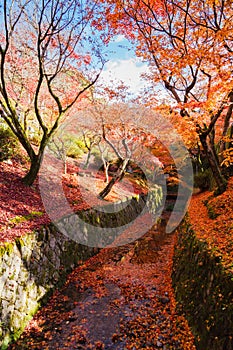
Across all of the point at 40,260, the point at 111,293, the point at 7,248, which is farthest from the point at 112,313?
the point at 7,248

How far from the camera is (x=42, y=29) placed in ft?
28.2

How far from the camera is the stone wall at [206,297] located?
353 cm

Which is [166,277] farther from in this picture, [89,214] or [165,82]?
[165,82]

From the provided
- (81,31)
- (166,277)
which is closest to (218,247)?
(166,277)

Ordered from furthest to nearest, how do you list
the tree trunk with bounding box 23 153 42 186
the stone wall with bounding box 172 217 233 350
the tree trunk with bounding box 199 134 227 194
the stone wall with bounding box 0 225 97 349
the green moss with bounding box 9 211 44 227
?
the tree trunk with bounding box 23 153 42 186, the tree trunk with bounding box 199 134 227 194, the green moss with bounding box 9 211 44 227, the stone wall with bounding box 0 225 97 349, the stone wall with bounding box 172 217 233 350

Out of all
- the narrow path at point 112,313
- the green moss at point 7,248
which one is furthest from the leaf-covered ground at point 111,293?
the green moss at point 7,248

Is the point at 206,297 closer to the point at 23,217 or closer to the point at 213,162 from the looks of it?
the point at 23,217

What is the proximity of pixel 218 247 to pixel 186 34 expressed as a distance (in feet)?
21.8

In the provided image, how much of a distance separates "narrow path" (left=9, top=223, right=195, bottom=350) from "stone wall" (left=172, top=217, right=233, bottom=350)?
38cm

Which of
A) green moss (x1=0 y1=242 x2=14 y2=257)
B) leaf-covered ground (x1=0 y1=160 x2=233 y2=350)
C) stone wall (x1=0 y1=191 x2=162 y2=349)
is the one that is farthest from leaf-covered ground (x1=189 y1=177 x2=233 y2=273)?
green moss (x1=0 y1=242 x2=14 y2=257)

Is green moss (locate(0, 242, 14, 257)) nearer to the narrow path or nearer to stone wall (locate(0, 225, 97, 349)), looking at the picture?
stone wall (locate(0, 225, 97, 349))

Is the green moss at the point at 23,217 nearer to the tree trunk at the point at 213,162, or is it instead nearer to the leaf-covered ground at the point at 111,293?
the leaf-covered ground at the point at 111,293

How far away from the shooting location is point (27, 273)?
5.53 metres

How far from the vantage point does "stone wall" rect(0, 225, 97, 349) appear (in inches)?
185
